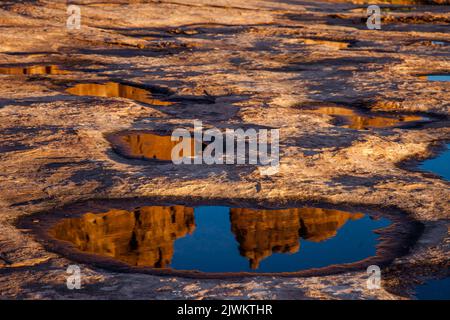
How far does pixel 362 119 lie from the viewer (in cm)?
889

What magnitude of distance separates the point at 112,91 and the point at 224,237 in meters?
5.13

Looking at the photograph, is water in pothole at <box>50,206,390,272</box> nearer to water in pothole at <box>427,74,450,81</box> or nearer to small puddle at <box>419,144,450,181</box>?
small puddle at <box>419,144,450,181</box>

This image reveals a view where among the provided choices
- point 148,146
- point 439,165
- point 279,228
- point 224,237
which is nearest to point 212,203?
point 224,237

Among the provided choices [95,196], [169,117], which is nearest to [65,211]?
[95,196]

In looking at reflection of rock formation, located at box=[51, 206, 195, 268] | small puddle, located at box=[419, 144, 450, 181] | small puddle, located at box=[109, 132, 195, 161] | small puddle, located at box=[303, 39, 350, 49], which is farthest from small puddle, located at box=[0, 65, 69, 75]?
reflection of rock formation, located at box=[51, 206, 195, 268]

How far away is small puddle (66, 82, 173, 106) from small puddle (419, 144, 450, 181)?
3538 mm

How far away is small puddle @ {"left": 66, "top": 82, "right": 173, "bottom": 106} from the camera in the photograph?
1000 centimetres

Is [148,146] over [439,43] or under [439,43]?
under

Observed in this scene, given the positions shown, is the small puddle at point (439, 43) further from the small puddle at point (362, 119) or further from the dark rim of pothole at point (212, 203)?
the dark rim of pothole at point (212, 203)

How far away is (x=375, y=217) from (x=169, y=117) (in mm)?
3364

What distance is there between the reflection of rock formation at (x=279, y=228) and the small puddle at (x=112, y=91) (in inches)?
165

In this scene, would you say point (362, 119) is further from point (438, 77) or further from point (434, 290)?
point (434, 290)

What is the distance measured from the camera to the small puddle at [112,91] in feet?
32.8
